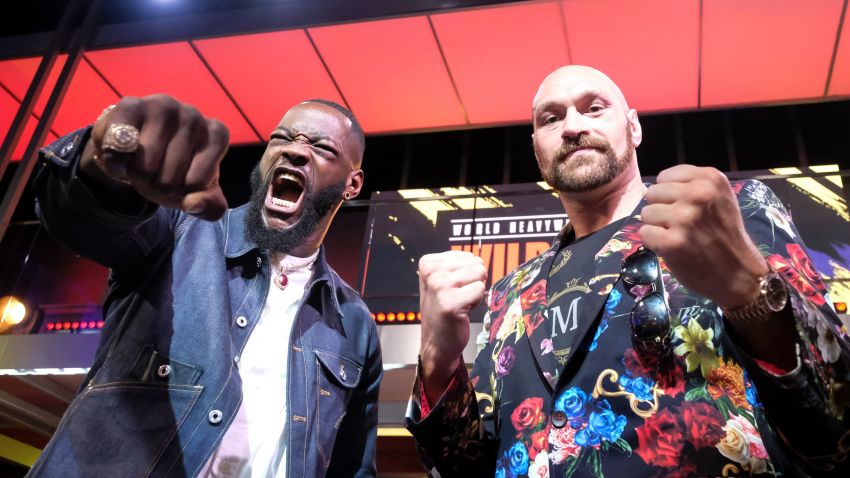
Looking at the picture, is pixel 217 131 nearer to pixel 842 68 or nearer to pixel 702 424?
pixel 702 424

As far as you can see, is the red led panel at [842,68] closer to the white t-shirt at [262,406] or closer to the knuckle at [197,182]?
the white t-shirt at [262,406]

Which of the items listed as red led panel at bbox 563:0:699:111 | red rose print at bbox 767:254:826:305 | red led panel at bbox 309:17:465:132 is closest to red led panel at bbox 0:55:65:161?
red led panel at bbox 309:17:465:132

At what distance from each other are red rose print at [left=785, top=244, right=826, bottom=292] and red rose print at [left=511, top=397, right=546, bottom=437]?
0.55 metres

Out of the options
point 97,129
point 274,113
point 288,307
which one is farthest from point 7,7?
point 97,129

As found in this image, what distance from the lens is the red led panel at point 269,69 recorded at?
5332mm

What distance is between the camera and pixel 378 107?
20.1 ft

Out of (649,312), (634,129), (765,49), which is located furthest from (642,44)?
(649,312)

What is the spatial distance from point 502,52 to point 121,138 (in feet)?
14.8

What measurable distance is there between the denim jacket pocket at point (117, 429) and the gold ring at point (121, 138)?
681mm

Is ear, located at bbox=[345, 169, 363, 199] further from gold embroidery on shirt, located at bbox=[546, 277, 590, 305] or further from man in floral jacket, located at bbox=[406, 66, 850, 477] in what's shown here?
gold embroidery on shirt, located at bbox=[546, 277, 590, 305]

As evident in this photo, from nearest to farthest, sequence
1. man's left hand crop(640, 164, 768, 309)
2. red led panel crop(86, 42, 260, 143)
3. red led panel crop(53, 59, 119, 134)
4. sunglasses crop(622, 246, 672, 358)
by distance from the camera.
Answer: man's left hand crop(640, 164, 768, 309), sunglasses crop(622, 246, 672, 358), red led panel crop(86, 42, 260, 143), red led panel crop(53, 59, 119, 134)

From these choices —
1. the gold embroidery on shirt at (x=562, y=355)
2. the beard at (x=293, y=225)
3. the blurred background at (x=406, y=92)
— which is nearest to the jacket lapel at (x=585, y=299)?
the gold embroidery on shirt at (x=562, y=355)

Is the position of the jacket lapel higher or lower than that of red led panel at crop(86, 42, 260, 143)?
lower

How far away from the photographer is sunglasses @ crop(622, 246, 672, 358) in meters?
1.27
